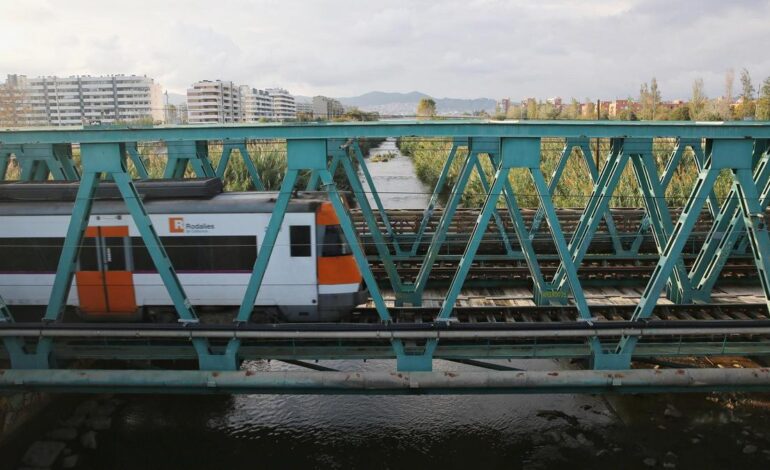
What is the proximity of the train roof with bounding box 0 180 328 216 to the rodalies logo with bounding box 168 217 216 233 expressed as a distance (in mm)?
157

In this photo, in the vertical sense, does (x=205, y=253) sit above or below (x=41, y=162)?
below

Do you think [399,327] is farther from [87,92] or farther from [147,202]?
[87,92]

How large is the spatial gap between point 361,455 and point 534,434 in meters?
3.28

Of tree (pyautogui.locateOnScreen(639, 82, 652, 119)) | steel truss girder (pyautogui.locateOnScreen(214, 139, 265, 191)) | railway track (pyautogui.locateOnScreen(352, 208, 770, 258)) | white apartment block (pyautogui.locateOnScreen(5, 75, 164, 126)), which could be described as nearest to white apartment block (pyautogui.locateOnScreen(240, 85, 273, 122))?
white apartment block (pyautogui.locateOnScreen(5, 75, 164, 126))

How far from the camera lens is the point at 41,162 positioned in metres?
11.7

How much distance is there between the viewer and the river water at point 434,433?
10500mm

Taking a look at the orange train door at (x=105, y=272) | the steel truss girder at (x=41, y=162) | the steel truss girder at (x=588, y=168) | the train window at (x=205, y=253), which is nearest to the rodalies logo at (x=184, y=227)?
the train window at (x=205, y=253)

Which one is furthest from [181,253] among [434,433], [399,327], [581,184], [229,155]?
[581,184]

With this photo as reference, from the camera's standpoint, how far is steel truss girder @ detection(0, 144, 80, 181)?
11.0m

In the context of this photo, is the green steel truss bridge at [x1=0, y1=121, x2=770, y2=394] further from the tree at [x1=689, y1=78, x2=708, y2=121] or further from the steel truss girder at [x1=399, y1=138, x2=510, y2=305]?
the tree at [x1=689, y1=78, x2=708, y2=121]

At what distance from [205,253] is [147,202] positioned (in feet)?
4.77

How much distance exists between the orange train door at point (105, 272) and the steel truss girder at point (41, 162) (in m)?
1.90

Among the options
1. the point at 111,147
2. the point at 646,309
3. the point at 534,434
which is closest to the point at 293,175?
the point at 111,147

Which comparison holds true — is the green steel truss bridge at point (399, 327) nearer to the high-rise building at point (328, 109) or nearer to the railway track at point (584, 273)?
the railway track at point (584, 273)
